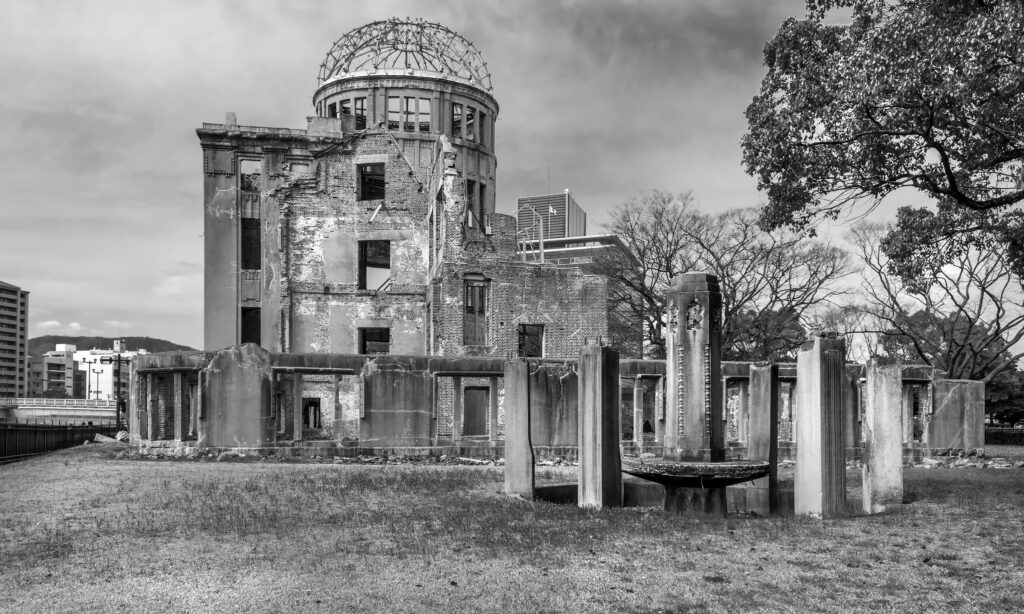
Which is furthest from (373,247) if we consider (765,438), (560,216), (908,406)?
(560,216)

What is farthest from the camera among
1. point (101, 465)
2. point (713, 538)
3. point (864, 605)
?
point (101, 465)

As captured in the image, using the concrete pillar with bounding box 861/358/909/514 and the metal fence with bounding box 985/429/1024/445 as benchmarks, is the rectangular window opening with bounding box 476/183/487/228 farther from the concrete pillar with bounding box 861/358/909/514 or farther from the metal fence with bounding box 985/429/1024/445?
the concrete pillar with bounding box 861/358/909/514

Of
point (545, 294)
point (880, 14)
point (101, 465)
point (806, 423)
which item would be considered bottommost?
point (101, 465)

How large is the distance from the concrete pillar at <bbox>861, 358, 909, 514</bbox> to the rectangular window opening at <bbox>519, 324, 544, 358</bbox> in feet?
62.4

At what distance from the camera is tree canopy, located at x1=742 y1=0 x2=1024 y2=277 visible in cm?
1109

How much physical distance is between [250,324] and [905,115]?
1168 inches

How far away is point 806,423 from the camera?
409 inches

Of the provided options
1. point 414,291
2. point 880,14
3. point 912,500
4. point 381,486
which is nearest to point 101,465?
point 381,486

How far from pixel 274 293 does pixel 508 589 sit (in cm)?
2990

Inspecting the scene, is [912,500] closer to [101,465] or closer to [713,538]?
[713,538]

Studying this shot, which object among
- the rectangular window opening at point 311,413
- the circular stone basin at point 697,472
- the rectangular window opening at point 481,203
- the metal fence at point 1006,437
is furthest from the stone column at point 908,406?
the metal fence at point 1006,437

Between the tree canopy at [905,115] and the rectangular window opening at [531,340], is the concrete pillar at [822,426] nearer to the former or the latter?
the tree canopy at [905,115]

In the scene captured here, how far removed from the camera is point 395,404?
19.5 m

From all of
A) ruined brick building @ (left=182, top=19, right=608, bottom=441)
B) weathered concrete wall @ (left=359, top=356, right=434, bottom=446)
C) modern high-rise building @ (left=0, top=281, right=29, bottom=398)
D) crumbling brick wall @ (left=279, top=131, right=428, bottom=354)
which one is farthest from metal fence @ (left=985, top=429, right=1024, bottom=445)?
modern high-rise building @ (left=0, top=281, right=29, bottom=398)
